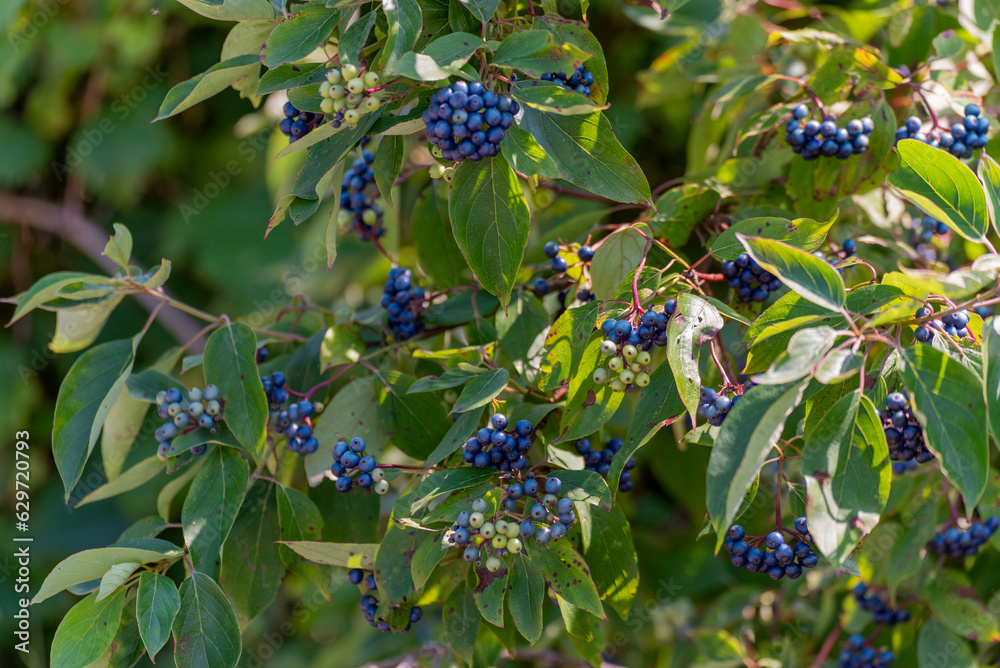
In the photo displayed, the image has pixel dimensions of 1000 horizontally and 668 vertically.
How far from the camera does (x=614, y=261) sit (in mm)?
1010

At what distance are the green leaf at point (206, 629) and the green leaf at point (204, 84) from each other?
57 cm

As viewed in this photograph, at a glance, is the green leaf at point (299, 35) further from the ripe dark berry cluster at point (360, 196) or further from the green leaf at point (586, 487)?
the green leaf at point (586, 487)

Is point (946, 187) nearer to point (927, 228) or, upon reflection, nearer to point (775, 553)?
point (775, 553)

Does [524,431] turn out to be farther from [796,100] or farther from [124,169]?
[124,169]

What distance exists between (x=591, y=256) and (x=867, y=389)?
41 centimetres

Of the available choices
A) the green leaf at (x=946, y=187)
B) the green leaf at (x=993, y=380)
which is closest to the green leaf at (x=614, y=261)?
the green leaf at (x=946, y=187)

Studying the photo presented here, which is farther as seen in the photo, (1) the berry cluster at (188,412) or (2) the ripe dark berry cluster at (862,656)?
(2) the ripe dark berry cluster at (862,656)

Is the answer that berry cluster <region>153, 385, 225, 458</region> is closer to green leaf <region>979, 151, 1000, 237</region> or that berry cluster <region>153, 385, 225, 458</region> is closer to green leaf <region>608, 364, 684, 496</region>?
green leaf <region>608, 364, 684, 496</region>

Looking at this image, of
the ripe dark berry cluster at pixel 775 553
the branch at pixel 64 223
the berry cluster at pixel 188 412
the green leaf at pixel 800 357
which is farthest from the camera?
the branch at pixel 64 223

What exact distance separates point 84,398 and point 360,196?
515mm

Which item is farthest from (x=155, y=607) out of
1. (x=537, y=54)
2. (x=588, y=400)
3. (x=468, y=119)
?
(x=537, y=54)

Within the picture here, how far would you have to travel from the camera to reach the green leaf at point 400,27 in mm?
780
